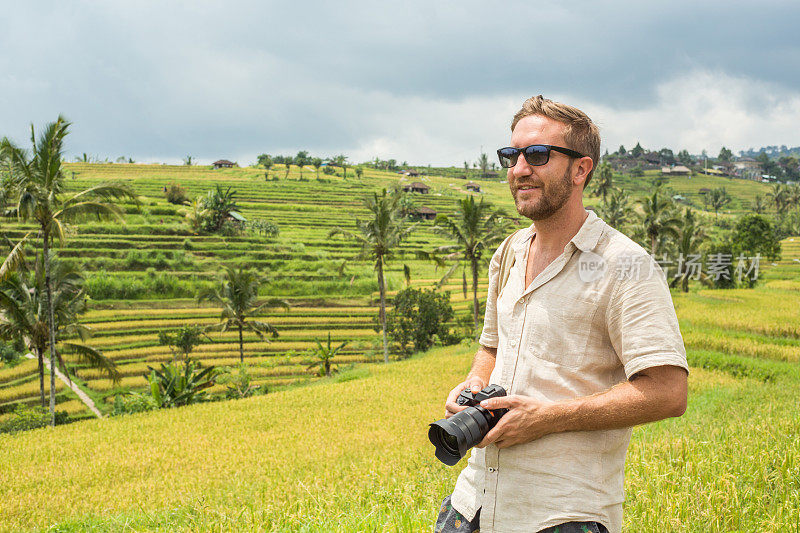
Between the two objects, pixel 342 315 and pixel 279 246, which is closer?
pixel 342 315

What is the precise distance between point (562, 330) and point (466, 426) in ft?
1.11

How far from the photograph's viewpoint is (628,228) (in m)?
31.7

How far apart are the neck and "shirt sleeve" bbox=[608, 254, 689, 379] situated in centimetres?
22

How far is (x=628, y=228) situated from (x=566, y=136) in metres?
33.1

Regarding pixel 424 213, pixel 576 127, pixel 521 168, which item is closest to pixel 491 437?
pixel 521 168

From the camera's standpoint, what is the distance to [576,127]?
141 cm

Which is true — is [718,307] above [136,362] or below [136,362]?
above

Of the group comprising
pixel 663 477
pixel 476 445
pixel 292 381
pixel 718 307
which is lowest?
pixel 292 381

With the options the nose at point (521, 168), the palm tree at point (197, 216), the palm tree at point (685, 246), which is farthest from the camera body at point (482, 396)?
the palm tree at point (197, 216)

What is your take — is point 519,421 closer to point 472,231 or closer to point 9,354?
point 472,231

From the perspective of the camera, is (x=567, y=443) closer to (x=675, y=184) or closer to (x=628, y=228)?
(x=628, y=228)

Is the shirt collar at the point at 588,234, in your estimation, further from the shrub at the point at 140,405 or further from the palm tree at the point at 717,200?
the palm tree at the point at 717,200

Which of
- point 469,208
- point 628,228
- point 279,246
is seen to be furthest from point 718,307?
point 279,246

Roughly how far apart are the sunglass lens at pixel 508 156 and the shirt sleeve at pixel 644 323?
0.43m
